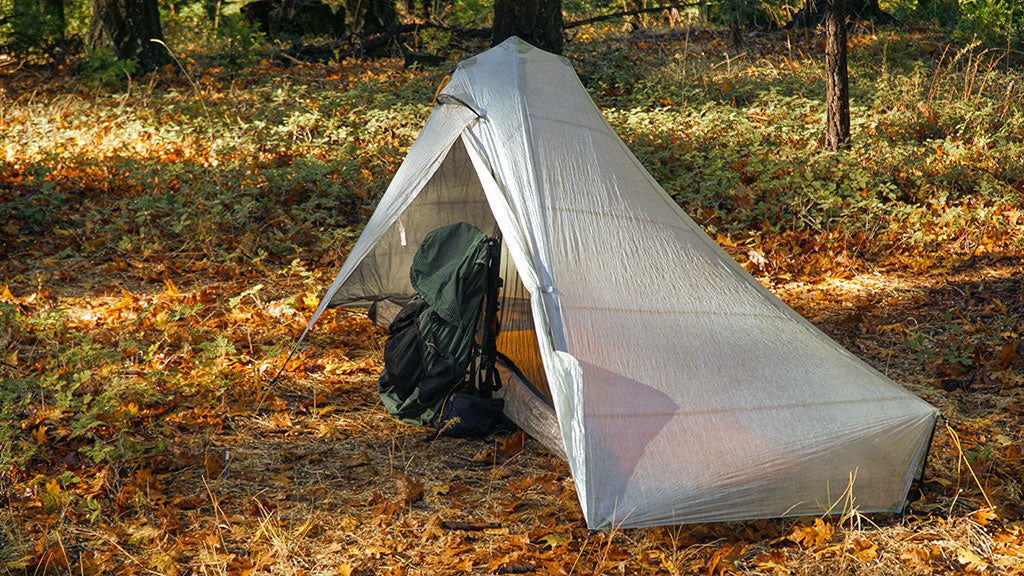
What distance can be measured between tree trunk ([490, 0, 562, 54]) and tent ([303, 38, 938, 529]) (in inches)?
208

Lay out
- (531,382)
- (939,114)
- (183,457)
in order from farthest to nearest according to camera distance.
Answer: (939,114), (531,382), (183,457)

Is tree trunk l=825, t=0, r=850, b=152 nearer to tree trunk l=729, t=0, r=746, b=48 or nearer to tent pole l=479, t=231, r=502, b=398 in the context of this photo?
tree trunk l=729, t=0, r=746, b=48

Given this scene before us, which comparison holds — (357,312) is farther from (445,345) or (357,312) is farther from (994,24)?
(994,24)

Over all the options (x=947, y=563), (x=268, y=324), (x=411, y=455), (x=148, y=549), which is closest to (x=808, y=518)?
(x=947, y=563)

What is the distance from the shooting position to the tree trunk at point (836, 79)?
7.07m

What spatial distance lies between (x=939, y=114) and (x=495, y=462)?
671cm

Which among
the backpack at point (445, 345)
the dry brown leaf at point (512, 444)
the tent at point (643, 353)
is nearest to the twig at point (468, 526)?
the tent at point (643, 353)

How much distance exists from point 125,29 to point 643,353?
9.60 m

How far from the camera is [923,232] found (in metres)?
6.23

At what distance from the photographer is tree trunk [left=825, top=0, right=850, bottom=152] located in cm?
707

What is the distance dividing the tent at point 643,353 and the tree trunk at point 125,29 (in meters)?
7.83

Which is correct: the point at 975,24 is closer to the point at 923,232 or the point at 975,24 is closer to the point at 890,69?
the point at 890,69

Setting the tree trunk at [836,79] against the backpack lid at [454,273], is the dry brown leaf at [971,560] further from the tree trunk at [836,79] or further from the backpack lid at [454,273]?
the tree trunk at [836,79]

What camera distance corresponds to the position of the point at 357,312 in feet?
17.7
